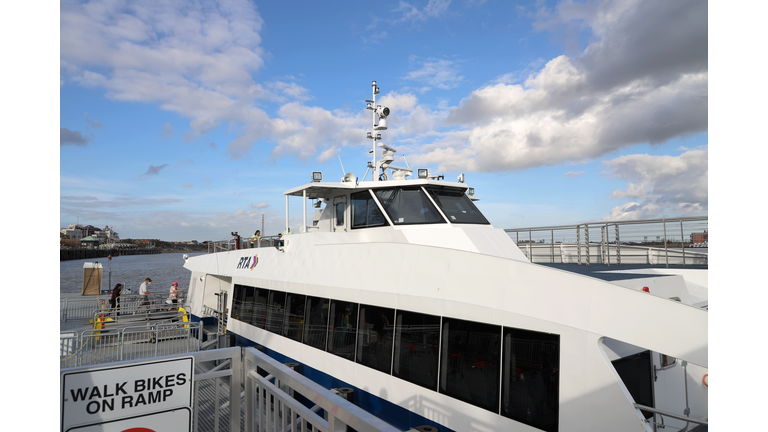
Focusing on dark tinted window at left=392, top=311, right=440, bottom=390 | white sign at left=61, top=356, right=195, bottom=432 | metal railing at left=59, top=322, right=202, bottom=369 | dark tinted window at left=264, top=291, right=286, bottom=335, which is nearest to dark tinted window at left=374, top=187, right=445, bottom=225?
dark tinted window at left=392, top=311, right=440, bottom=390

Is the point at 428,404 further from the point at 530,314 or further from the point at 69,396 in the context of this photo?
the point at 69,396

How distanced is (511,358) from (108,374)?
136 inches

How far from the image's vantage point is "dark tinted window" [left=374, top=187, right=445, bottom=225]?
7418 mm

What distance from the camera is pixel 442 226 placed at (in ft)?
23.2

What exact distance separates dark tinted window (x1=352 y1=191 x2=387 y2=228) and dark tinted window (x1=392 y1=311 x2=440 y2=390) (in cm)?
271

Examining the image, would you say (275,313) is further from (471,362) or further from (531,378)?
(531,378)

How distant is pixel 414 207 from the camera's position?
7.62m

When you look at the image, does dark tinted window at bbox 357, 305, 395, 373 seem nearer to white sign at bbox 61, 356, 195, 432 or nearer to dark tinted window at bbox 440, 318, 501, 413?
dark tinted window at bbox 440, 318, 501, 413

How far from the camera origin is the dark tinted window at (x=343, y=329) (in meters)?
6.14

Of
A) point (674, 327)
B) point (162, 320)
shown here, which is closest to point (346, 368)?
point (674, 327)

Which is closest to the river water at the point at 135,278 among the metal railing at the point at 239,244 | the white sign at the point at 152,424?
the metal railing at the point at 239,244

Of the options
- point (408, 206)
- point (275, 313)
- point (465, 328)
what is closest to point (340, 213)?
point (408, 206)

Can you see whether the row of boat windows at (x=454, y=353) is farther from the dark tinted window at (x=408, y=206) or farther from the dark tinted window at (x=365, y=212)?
the dark tinted window at (x=408, y=206)

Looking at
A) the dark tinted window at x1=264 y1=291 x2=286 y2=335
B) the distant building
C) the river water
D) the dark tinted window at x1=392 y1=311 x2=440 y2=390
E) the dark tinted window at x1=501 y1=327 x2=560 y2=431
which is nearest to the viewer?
the dark tinted window at x1=501 y1=327 x2=560 y2=431
